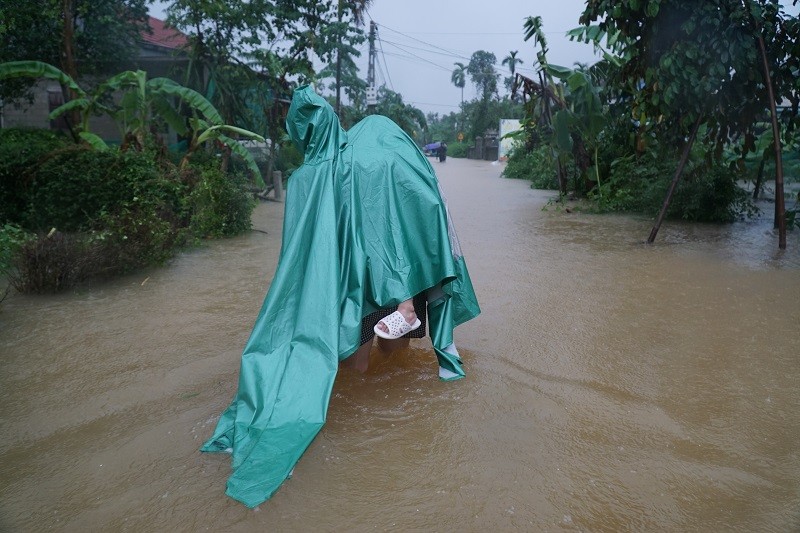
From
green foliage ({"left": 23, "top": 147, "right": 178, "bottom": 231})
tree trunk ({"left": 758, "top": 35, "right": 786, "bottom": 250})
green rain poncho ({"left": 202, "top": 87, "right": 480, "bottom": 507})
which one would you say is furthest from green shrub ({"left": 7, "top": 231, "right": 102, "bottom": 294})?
tree trunk ({"left": 758, "top": 35, "right": 786, "bottom": 250})

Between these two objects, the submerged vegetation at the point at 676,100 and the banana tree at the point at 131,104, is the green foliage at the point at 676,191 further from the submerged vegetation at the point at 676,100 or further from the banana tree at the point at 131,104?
the banana tree at the point at 131,104

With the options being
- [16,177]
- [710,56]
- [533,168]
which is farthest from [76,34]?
[533,168]

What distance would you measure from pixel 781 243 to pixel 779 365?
396 cm

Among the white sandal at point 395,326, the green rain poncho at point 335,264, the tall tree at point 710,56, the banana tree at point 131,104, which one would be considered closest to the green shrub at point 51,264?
the banana tree at point 131,104

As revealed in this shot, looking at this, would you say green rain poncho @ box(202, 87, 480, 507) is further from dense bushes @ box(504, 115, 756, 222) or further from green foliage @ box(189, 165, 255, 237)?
dense bushes @ box(504, 115, 756, 222)

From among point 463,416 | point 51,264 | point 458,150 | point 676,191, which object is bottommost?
point 463,416

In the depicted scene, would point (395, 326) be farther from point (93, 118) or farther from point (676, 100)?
point (93, 118)

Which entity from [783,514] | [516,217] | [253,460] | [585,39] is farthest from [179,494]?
[585,39]

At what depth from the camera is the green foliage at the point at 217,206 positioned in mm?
8281

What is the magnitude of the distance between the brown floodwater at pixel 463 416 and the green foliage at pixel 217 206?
2.43 m

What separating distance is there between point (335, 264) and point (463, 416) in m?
1.05

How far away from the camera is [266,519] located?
244cm

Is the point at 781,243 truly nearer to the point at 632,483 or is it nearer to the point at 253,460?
the point at 632,483

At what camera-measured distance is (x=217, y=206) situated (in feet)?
28.5
